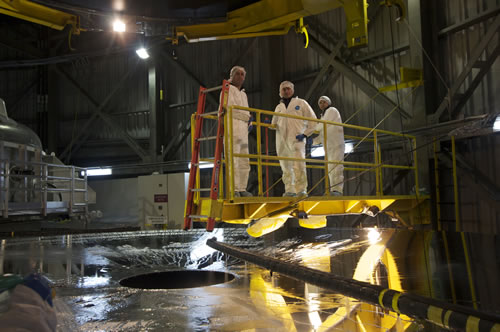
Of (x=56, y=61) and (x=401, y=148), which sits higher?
(x=56, y=61)

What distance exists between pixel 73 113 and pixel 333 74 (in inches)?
499

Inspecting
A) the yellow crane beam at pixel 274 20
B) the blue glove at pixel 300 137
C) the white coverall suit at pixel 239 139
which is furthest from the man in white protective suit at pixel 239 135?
the yellow crane beam at pixel 274 20

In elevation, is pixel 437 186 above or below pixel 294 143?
below

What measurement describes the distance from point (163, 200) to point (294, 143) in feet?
28.3

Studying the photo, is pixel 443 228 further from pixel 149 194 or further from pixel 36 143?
pixel 36 143

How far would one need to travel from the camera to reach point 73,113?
19.2 m

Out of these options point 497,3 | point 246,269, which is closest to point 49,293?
point 246,269

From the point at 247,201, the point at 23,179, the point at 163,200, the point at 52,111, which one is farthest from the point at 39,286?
the point at 52,111

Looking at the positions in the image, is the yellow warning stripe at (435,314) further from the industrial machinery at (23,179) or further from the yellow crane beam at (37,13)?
the industrial machinery at (23,179)

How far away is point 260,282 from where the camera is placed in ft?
13.5

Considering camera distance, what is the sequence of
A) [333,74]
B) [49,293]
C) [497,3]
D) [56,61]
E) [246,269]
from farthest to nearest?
1. [56,61]
2. [333,74]
3. [497,3]
4. [246,269]
5. [49,293]

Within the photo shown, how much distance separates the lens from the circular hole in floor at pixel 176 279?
4.95m

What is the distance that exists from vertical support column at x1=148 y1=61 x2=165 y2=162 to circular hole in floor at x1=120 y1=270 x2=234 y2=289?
1193 cm

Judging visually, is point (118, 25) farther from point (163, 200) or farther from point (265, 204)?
point (163, 200)
